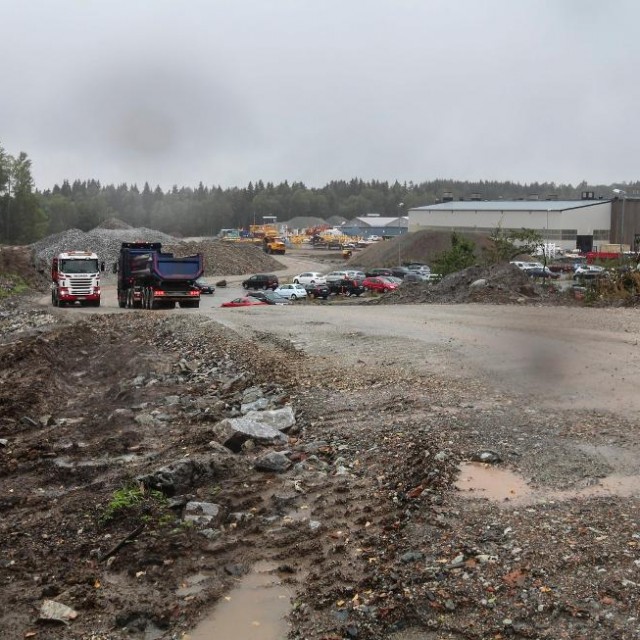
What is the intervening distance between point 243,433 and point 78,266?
2749 centimetres

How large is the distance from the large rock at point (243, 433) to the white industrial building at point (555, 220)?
7231 cm

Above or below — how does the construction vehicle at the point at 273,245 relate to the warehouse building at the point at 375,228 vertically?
below

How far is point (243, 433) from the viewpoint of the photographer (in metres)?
11.5

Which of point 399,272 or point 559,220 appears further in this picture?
point 559,220

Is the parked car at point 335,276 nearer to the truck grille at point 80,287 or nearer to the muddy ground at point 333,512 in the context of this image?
the truck grille at point 80,287

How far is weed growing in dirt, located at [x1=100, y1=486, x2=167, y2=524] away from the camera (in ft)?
29.9

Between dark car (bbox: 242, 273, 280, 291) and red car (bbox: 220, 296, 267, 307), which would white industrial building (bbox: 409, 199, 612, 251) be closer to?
dark car (bbox: 242, 273, 280, 291)

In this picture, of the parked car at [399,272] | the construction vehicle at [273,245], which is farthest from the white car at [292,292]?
the construction vehicle at [273,245]

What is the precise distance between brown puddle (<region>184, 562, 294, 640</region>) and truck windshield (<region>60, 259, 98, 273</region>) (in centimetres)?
3105

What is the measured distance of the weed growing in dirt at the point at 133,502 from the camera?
9.10 m

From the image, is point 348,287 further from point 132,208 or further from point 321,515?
point 132,208

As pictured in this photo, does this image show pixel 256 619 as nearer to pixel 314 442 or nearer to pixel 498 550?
pixel 498 550

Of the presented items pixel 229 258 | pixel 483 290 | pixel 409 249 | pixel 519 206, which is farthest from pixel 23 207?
pixel 483 290

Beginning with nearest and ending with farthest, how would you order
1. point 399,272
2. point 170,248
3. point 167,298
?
point 167,298
point 399,272
point 170,248
